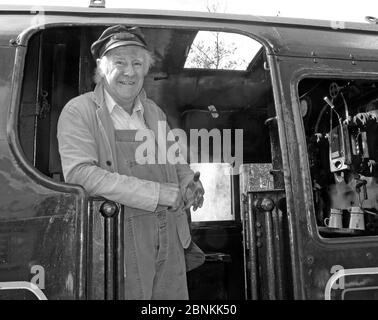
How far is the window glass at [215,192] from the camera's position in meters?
3.96

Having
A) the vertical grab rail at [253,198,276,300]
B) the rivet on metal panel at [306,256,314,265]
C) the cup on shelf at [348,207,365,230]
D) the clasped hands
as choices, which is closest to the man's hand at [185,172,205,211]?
the clasped hands

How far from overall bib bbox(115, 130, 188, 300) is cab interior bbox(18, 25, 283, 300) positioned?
0.48m

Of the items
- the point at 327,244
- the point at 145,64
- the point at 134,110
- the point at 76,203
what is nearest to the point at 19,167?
the point at 76,203

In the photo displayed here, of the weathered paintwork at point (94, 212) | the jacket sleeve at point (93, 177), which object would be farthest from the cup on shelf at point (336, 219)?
the jacket sleeve at point (93, 177)

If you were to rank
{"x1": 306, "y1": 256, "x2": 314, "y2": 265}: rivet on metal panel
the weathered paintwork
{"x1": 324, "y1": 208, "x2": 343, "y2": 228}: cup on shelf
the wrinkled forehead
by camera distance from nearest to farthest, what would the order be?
1. the weathered paintwork
2. {"x1": 306, "y1": 256, "x2": 314, "y2": 265}: rivet on metal panel
3. the wrinkled forehead
4. {"x1": 324, "y1": 208, "x2": 343, "y2": 228}: cup on shelf

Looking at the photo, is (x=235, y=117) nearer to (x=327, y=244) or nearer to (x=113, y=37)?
(x=113, y=37)

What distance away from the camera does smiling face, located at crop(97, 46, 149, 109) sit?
229cm

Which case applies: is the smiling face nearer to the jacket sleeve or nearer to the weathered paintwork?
the weathered paintwork

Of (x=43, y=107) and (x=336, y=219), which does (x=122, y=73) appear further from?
Answer: (x=336, y=219)

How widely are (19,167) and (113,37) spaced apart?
834mm

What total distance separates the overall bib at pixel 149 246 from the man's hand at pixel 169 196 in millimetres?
101

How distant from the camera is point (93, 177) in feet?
6.36

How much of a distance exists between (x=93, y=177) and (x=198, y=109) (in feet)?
6.82
